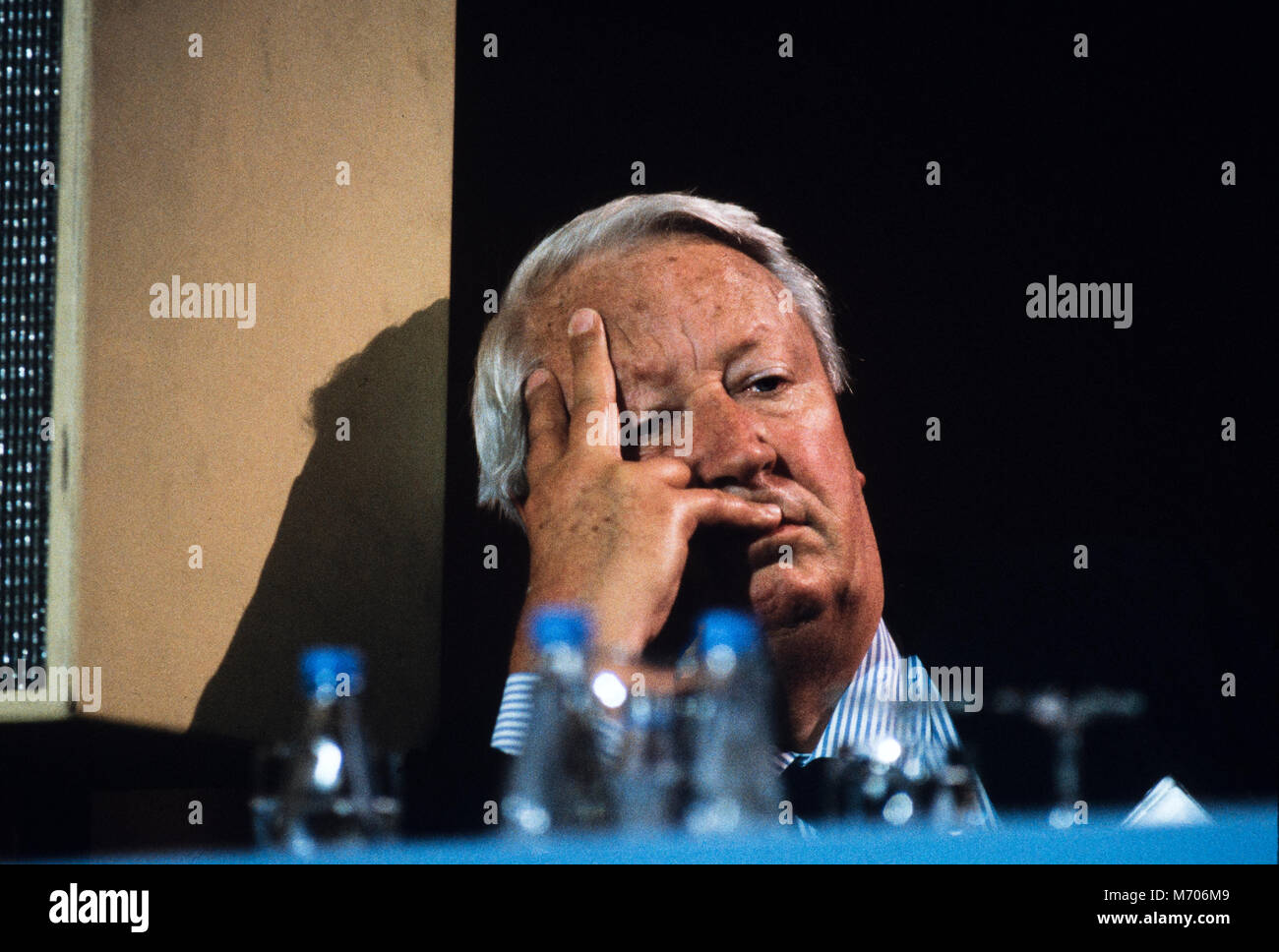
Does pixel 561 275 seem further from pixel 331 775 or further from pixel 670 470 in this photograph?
pixel 331 775

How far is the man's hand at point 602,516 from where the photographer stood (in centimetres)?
271

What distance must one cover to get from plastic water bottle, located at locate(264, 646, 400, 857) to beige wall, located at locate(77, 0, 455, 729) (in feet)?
0.67

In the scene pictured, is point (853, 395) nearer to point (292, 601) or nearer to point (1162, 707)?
point (1162, 707)

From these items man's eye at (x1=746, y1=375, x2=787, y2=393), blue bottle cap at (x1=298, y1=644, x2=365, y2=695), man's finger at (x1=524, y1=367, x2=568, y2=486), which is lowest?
blue bottle cap at (x1=298, y1=644, x2=365, y2=695)

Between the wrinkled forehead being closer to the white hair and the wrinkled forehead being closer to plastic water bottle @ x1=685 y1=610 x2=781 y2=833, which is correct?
the white hair

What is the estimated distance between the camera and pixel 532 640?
2775 millimetres

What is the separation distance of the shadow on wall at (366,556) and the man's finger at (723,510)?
59 centimetres

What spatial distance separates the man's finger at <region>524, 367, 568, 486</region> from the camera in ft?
9.26

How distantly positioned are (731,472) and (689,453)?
10 cm

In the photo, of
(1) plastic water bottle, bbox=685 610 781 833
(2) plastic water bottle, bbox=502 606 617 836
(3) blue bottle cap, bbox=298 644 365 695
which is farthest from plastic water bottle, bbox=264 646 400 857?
(1) plastic water bottle, bbox=685 610 781 833

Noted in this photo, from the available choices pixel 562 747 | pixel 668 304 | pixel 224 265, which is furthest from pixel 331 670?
pixel 668 304

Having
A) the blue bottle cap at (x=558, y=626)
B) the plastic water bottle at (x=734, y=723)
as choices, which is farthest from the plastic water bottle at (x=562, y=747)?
the plastic water bottle at (x=734, y=723)

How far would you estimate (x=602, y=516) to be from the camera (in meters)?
2.75

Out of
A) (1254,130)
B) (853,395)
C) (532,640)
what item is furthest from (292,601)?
(1254,130)
